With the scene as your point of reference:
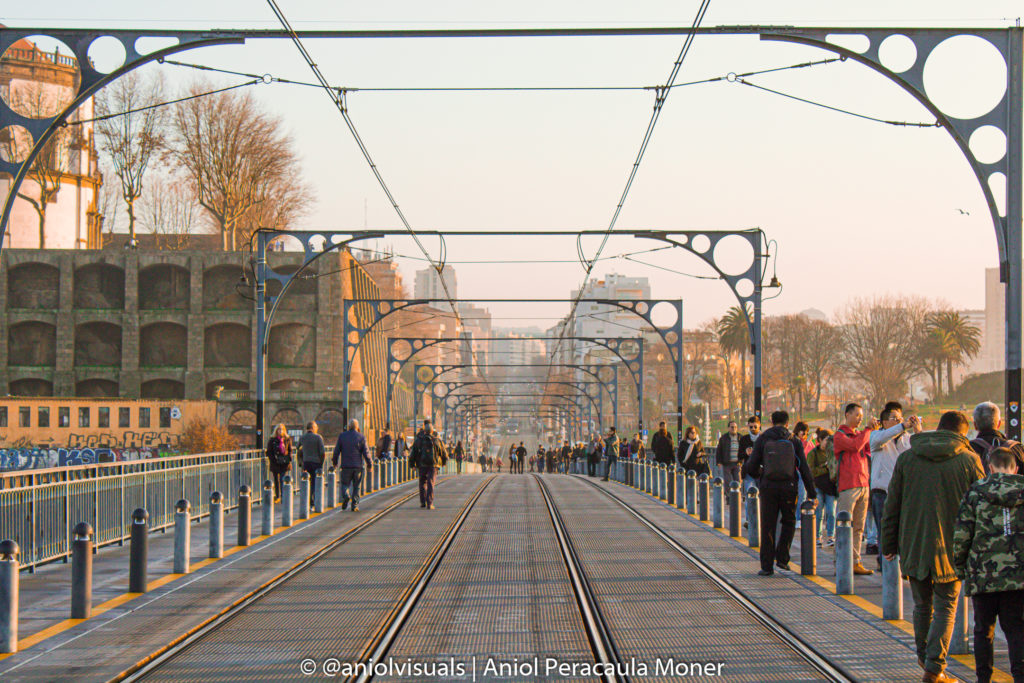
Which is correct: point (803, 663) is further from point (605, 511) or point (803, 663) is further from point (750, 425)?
point (605, 511)

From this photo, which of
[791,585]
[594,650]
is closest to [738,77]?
[791,585]

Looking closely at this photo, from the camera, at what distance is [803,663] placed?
8.70 meters

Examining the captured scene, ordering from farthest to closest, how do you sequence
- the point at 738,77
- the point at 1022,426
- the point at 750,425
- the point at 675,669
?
the point at 750,425 → the point at 738,77 → the point at 1022,426 → the point at 675,669

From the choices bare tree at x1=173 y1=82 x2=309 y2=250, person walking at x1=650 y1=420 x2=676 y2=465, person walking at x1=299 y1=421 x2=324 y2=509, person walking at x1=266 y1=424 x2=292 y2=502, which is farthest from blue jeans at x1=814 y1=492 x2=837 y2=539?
bare tree at x1=173 y1=82 x2=309 y2=250

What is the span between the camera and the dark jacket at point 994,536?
283 inches

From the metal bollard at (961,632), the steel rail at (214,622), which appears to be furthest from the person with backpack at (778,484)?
the steel rail at (214,622)

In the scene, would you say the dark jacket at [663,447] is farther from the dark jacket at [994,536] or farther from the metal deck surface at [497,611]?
the dark jacket at [994,536]

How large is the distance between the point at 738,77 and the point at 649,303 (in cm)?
2410

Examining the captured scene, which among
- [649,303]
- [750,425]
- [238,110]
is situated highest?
[238,110]

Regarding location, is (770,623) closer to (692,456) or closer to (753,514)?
(753,514)

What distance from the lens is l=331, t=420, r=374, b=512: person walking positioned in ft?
74.1

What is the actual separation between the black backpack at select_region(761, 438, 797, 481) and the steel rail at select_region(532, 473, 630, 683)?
2.42 meters

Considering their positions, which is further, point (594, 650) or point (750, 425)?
point (750, 425)

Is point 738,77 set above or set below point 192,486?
above
